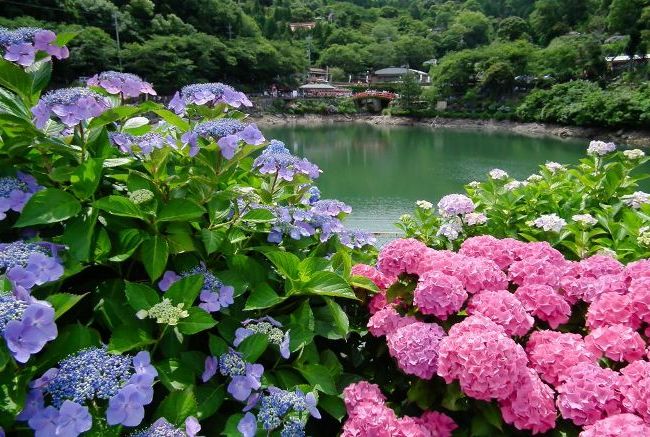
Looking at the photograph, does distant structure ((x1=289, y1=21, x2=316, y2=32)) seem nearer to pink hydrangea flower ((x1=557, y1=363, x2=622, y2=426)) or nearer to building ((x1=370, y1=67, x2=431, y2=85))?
building ((x1=370, y1=67, x2=431, y2=85))

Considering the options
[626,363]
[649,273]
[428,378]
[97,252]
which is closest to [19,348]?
[97,252]

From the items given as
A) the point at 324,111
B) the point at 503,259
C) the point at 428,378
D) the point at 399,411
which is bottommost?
the point at 324,111

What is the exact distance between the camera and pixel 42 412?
835 millimetres

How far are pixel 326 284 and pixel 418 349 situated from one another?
0.32m

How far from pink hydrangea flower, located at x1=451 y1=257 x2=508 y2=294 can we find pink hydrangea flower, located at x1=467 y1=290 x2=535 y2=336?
3.7 inches

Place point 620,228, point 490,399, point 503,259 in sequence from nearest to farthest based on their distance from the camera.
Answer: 1. point 490,399
2. point 503,259
3. point 620,228

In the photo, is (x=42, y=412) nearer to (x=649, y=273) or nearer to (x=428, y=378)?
(x=428, y=378)

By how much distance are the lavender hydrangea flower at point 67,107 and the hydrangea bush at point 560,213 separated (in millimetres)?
1695

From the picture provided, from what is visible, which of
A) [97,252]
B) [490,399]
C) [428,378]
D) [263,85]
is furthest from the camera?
[263,85]

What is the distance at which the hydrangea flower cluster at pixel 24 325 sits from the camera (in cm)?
79

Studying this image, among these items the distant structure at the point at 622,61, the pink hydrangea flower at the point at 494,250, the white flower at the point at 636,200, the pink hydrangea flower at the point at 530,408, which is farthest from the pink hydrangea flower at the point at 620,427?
the distant structure at the point at 622,61

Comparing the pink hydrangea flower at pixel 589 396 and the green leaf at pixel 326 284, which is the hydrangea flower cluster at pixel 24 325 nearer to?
the green leaf at pixel 326 284

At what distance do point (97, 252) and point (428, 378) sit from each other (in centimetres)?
93

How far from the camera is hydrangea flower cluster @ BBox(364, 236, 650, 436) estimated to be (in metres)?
1.21
